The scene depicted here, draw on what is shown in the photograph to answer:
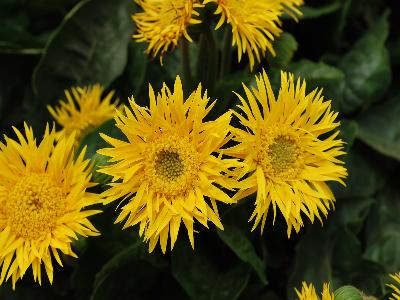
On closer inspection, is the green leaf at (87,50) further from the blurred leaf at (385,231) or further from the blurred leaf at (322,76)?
the blurred leaf at (385,231)

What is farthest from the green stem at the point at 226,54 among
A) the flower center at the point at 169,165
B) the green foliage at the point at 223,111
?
the flower center at the point at 169,165

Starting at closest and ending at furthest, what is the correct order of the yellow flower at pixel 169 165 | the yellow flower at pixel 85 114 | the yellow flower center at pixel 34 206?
the yellow flower at pixel 169 165 → the yellow flower center at pixel 34 206 → the yellow flower at pixel 85 114

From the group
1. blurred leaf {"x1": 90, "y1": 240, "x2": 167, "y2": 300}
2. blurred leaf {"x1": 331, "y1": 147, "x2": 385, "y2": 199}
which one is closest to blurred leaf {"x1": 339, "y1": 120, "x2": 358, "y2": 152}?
blurred leaf {"x1": 331, "y1": 147, "x2": 385, "y2": 199}

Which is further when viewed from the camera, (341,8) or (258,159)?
(341,8)

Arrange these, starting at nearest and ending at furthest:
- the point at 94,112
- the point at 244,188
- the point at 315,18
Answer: the point at 244,188
the point at 94,112
the point at 315,18

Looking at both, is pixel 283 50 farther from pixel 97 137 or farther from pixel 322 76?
pixel 97 137

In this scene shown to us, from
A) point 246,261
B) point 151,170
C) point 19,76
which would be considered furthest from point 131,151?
point 19,76

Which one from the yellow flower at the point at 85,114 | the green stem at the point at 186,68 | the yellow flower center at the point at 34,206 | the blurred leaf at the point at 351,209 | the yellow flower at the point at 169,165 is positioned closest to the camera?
Answer: the yellow flower at the point at 169,165

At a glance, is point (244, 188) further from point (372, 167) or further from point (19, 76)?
point (19, 76)
